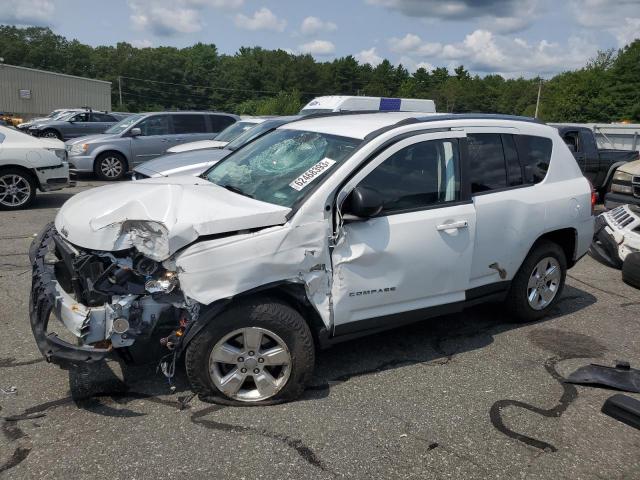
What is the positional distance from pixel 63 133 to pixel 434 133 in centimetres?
2153

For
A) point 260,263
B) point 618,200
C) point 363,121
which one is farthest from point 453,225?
point 618,200

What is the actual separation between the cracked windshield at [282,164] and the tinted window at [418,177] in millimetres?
302

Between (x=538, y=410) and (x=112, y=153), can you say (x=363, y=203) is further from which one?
(x=112, y=153)

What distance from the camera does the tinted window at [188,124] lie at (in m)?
14.3

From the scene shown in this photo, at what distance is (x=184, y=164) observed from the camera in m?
8.81

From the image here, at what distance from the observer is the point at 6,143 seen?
947cm

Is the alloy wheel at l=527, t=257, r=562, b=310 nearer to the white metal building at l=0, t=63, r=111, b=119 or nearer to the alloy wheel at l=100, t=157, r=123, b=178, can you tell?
the alloy wheel at l=100, t=157, r=123, b=178

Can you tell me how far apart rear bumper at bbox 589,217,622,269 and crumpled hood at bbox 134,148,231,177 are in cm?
540

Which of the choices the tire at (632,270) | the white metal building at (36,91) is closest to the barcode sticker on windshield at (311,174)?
the tire at (632,270)

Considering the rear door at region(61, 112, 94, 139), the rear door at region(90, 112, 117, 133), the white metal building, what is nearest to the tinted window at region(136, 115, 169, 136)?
the rear door at region(90, 112, 117, 133)

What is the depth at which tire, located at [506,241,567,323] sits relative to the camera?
197 inches

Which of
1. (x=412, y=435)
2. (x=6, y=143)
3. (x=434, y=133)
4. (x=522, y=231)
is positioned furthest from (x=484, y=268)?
(x=6, y=143)

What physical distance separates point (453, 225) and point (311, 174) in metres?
1.14

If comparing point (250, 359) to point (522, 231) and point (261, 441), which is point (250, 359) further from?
point (522, 231)
